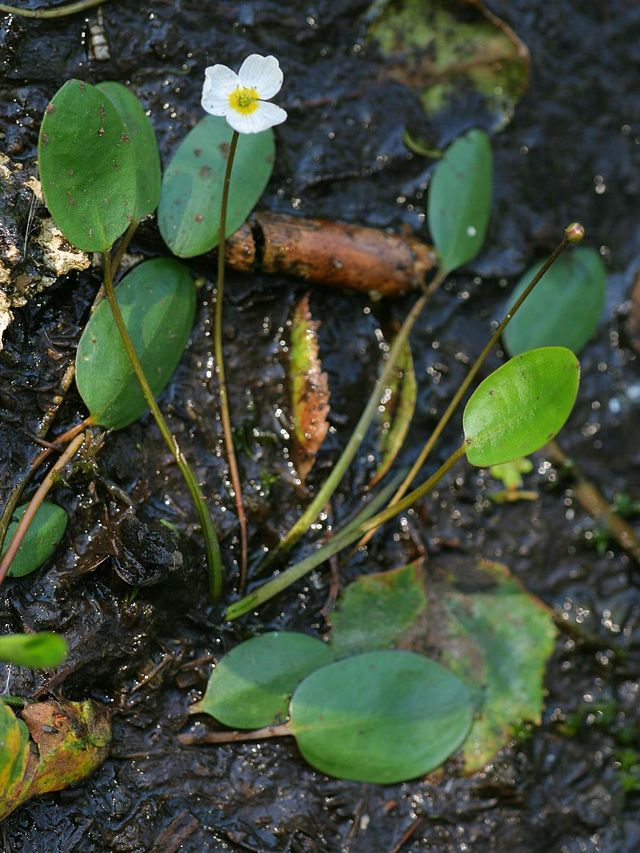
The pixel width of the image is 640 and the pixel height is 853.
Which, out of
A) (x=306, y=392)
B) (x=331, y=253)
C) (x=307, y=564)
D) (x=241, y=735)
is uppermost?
(x=331, y=253)

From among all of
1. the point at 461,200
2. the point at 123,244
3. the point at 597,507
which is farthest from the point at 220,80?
Answer: the point at 597,507

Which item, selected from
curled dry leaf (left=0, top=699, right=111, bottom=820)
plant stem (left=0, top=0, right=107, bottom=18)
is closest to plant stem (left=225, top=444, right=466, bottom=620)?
curled dry leaf (left=0, top=699, right=111, bottom=820)

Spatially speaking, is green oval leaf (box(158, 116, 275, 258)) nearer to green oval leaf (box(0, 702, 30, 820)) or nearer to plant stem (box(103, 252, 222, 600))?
plant stem (box(103, 252, 222, 600))

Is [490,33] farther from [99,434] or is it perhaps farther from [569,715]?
[569,715]

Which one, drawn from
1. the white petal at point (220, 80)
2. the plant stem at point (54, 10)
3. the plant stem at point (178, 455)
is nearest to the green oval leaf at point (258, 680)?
the plant stem at point (178, 455)

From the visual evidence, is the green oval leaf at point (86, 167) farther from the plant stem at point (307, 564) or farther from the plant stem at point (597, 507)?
the plant stem at point (597, 507)

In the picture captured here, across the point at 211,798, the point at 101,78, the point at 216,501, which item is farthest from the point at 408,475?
the point at 101,78

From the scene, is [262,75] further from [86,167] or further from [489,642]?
[489,642]
